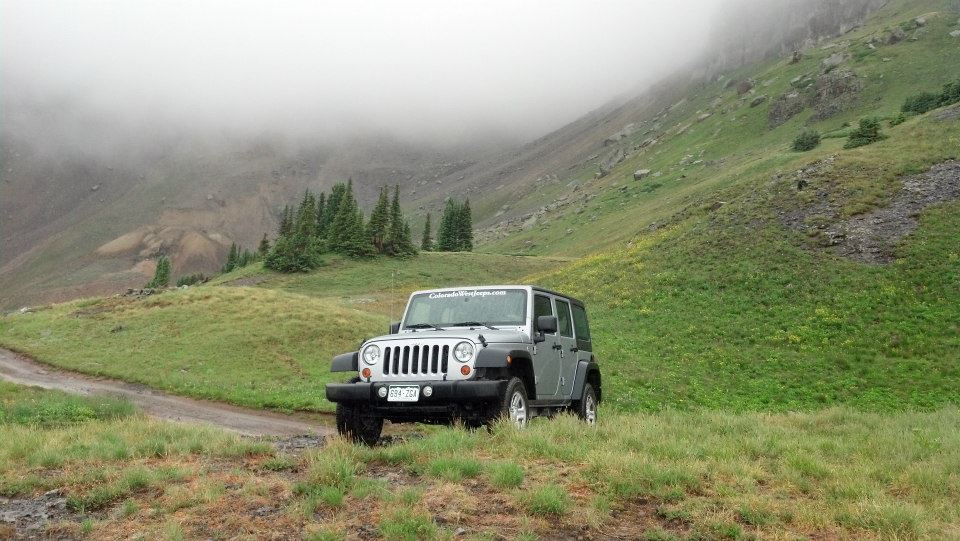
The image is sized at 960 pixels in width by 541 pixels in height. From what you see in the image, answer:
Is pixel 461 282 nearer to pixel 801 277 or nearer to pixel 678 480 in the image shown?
pixel 801 277

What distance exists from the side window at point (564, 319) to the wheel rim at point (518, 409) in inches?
99.2

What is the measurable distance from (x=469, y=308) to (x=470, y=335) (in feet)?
5.52

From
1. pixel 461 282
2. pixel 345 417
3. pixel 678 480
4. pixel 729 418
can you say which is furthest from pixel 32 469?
pixel 461 282

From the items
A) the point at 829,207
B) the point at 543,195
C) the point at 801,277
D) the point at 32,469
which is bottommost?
the point at 32,469

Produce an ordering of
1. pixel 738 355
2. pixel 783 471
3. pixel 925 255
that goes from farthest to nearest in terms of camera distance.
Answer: pixel 925 255 < pixel 738 355 < pixel 783 471

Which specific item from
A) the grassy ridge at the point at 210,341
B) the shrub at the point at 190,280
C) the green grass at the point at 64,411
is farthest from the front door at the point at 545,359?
the shrub at the point at 190,280

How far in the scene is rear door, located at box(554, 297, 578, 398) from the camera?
10883 millimetres

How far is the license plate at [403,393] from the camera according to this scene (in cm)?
819

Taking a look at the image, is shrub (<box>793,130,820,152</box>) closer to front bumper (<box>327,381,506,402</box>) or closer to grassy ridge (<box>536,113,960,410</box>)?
grassy ridge (<box>536,113,960,410</box>)

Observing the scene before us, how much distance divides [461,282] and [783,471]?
63.4 m

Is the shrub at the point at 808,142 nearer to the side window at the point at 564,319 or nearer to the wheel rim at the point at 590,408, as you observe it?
the wheel rim at the point at 590,408

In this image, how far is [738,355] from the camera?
21.6 meters

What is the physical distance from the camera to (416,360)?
336 inches

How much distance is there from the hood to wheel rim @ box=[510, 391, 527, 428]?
85cm
